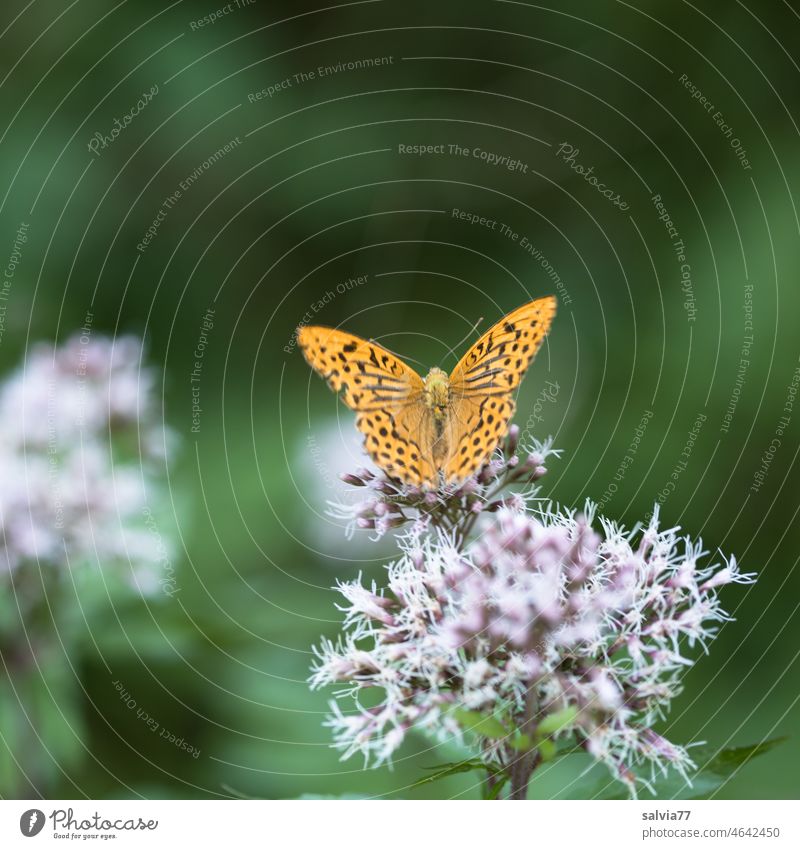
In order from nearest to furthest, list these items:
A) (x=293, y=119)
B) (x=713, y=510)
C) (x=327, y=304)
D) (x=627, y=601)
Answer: (x=627, y=601) < (x=713, y=510) < (x=327, y=304) < (x=293, y=119)

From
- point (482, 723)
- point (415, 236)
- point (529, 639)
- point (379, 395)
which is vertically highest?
point (415, 236)

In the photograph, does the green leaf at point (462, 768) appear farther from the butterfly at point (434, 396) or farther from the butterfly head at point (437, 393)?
the butterfly head at point (437, 393)

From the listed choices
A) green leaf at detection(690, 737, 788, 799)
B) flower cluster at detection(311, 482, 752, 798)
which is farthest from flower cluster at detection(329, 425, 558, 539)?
green leaf at detection(690, 737, 788, 799)

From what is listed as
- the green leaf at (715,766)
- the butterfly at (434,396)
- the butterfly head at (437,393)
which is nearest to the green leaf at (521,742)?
the green leaf at (715,766)

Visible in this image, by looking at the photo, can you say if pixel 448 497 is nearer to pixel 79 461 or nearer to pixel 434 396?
pixel 434 396

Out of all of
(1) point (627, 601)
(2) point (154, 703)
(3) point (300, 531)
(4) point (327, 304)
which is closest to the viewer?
(1) point (627, 601)

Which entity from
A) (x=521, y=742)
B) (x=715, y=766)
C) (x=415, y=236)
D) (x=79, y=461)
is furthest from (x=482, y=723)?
(x=415, y=236)

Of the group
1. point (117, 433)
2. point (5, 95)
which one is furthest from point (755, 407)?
point (5, 95)

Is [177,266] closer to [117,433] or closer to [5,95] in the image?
[5,95]
